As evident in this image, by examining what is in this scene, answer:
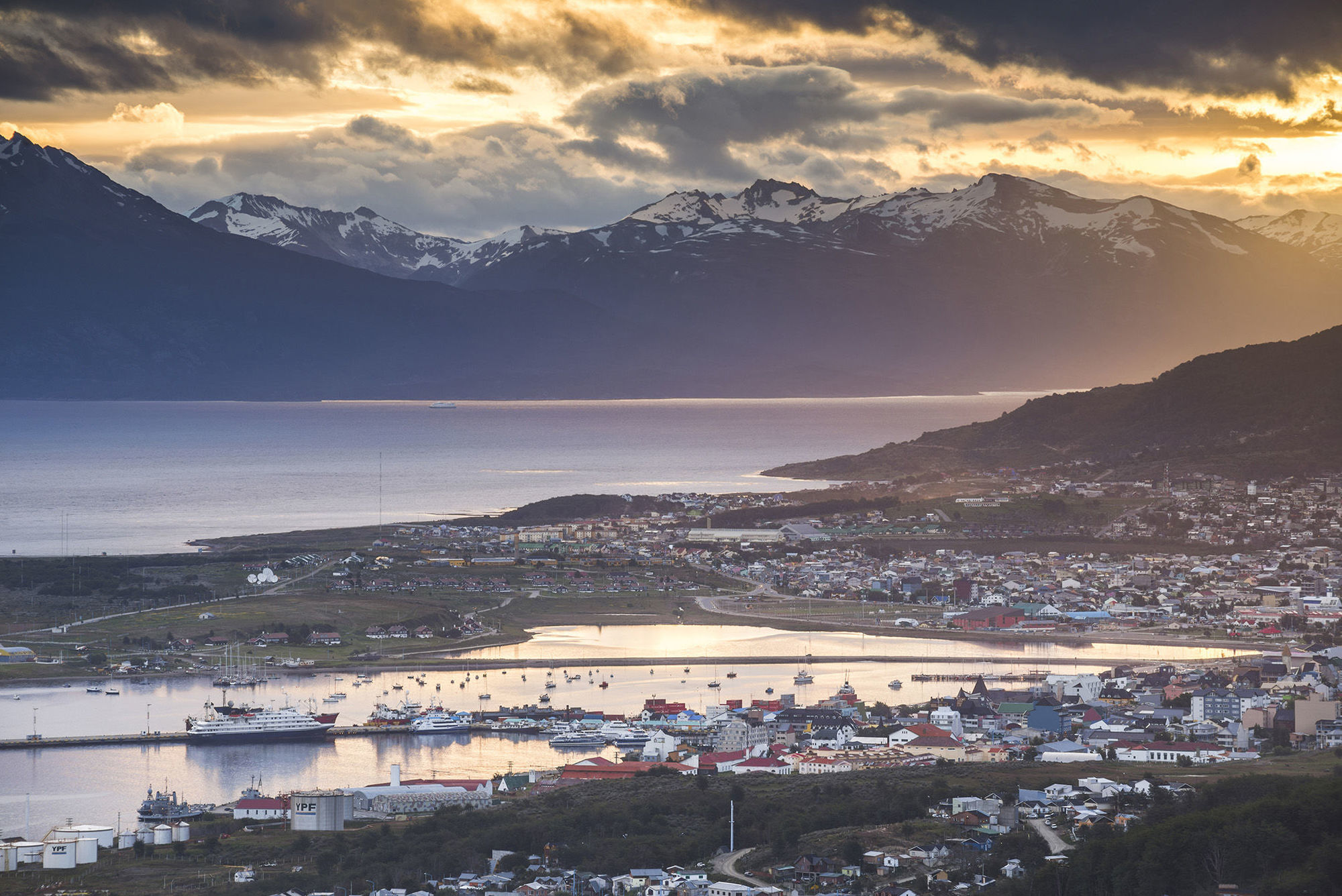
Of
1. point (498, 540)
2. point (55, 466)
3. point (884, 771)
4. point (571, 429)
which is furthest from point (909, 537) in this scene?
point (571, 429)

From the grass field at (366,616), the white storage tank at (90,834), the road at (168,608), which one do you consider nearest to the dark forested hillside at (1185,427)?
the grass field at (366,616)

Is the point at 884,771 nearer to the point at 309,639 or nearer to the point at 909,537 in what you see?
the point at 309,639

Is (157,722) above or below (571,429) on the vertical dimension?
below

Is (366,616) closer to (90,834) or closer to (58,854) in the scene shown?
(90,834)

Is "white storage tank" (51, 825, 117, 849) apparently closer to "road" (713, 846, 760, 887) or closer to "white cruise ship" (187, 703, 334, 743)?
"white cruise ship" (187, 703, 334, 743)

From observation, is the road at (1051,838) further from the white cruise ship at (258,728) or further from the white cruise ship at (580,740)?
the white cruise ship at (258,728)

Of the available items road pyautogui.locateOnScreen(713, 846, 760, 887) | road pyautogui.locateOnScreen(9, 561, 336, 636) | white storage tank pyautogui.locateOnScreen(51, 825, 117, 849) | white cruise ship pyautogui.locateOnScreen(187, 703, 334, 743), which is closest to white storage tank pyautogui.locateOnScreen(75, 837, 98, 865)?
white storage tank pyautogui.locateOnScreen(51, 825, 117, 849)
